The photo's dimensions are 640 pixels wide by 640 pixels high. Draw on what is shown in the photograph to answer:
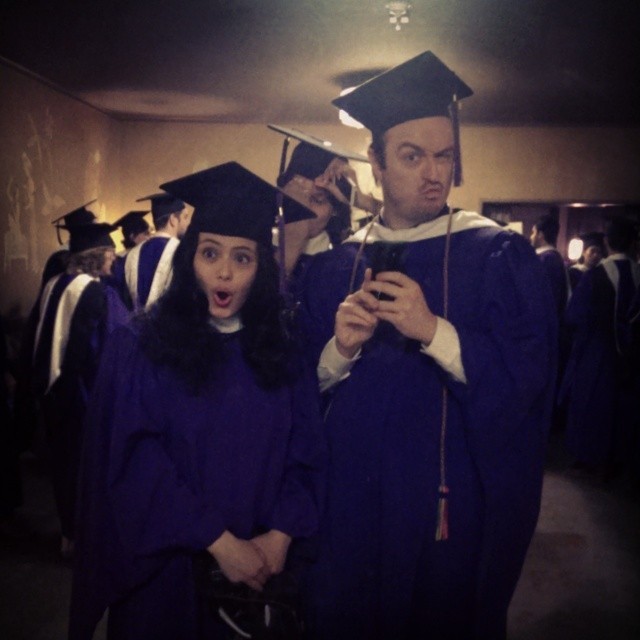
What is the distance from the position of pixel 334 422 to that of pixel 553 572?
2557 mm

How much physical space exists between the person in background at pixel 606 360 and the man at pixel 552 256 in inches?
31.6

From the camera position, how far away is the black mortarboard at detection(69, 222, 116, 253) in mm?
4117

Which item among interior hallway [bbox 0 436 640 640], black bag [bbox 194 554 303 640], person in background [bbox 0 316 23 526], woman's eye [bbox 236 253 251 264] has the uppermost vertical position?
woman's eye [bbox 236 253 251 264]

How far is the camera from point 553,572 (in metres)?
3.81

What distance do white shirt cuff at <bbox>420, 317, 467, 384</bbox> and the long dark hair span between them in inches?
14.3

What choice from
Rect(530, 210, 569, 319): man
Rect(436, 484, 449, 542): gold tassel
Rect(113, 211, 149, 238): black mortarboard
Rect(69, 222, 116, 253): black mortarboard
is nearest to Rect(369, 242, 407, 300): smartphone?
Rect(436, 484, 449, 542): gold tassel

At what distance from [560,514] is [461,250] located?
347 cm

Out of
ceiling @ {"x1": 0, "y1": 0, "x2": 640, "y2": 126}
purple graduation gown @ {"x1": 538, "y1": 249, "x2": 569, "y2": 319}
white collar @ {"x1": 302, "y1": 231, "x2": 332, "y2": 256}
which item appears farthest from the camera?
purple graduation gown @ {"x1": 538, "y1": 249, "x2": 569, "y2": 319}

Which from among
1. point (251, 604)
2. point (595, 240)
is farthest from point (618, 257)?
point (251, 604)

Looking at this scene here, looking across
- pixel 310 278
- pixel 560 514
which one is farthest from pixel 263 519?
pixel 560 514

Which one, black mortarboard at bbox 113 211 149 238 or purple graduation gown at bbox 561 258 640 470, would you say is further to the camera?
black mortarboard at bbox 113 211 149 238

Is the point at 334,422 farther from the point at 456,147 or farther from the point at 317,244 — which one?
the point at 317,244

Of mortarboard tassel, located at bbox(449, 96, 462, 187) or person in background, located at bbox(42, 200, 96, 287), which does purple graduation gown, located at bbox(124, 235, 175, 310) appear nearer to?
person in background, located at bbox(42, 200, 96, 287)

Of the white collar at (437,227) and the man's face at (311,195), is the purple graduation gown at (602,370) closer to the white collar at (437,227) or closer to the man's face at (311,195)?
the man's face at (311,195)
